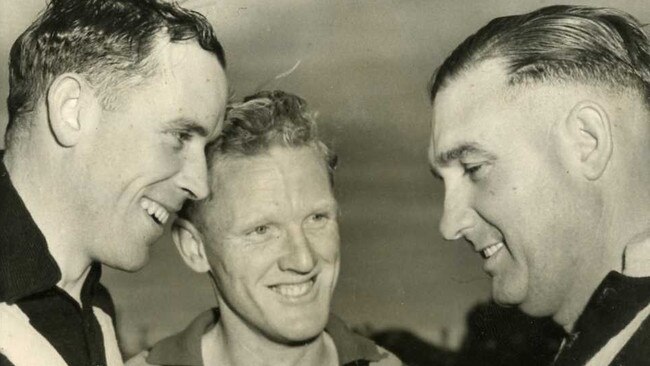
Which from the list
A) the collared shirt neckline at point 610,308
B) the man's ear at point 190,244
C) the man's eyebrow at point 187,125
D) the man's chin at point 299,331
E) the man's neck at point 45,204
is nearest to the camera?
the collared shirt neckline at point 610,308

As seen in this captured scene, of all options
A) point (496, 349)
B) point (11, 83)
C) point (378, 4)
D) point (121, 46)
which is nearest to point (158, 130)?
point (121, 46)

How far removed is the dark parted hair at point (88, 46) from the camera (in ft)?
5.77

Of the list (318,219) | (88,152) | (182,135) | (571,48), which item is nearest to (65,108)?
(88,152)

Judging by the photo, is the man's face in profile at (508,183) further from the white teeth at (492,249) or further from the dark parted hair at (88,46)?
the dark parted hair at (88,46)

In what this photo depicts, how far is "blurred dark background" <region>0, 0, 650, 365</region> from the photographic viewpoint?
2.34 m

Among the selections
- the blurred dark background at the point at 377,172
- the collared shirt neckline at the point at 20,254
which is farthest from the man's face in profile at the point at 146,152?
the blurred dark background at the point at 377,172

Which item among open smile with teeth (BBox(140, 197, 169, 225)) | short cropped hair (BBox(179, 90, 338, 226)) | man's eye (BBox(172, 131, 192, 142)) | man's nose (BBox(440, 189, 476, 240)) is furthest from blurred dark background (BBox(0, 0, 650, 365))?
man's nose (BBox(440, 189, 476, 240))

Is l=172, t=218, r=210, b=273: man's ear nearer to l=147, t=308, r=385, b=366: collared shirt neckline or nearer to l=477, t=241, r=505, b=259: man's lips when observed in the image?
l=147, t=308, r=385, b=366: collared shirt neckline

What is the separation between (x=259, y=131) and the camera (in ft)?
7.34

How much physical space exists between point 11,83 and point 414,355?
1890mm

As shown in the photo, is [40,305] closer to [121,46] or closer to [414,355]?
[121,46]

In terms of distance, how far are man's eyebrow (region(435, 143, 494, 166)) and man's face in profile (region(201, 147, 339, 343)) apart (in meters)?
0.49

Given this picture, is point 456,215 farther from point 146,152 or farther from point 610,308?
point 146,152

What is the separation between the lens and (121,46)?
1791 millimetres
